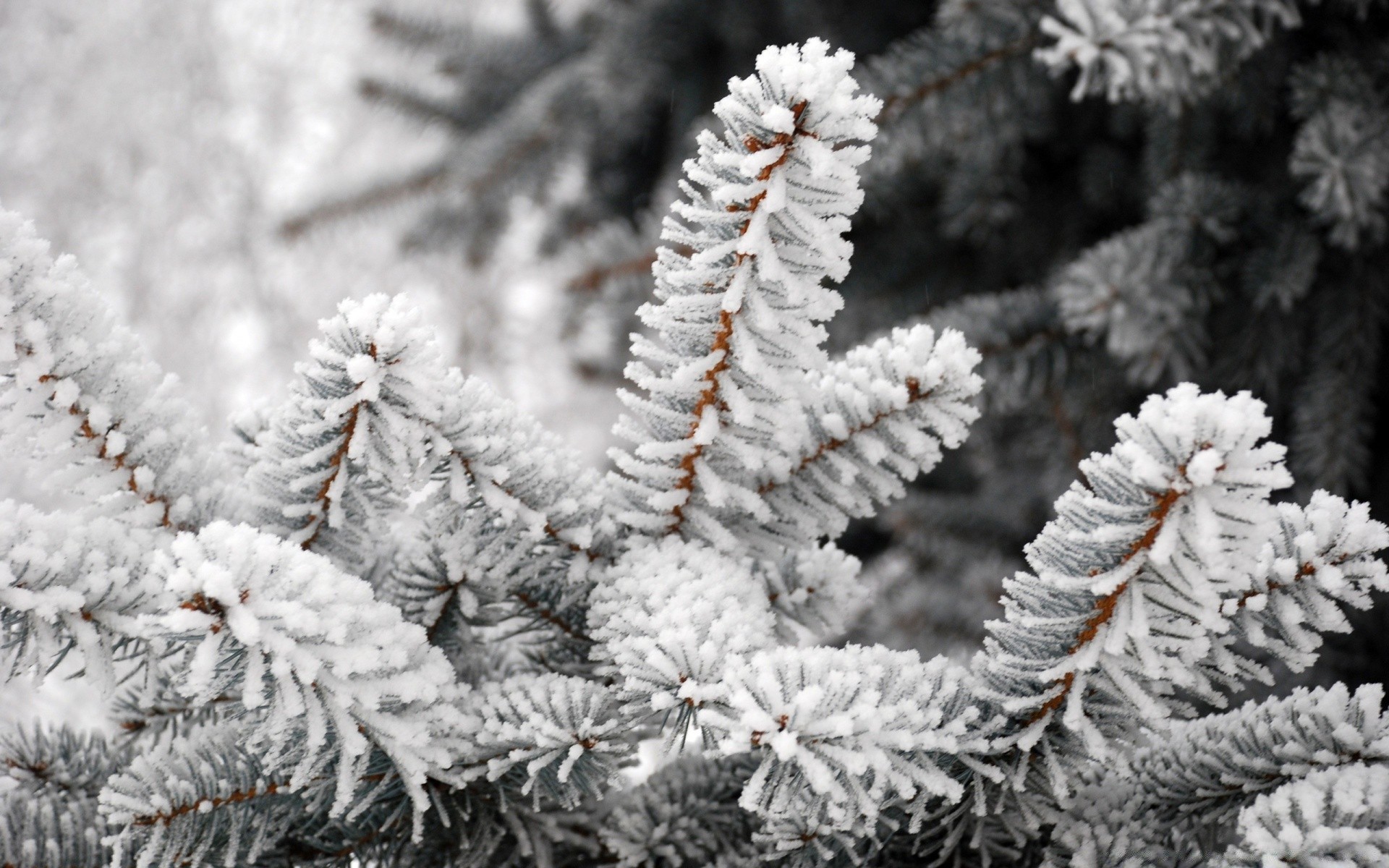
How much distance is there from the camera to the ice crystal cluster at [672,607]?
42 centimetres

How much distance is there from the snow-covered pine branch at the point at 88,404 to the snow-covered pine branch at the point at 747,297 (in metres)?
0.29

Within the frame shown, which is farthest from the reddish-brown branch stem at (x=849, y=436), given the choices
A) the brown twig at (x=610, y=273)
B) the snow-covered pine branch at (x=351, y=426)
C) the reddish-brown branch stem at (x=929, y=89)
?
the brown twig at (x=610, y=273)

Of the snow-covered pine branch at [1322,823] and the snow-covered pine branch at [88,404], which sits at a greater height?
the snow-covered pine branch at [88,404]

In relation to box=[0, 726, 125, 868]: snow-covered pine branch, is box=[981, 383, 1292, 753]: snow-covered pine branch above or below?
above

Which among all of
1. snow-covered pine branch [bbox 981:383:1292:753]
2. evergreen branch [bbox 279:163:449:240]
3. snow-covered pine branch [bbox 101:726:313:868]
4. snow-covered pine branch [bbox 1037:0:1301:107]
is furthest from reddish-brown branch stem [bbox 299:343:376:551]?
evergreen branch [bbox 279:163:449:240]

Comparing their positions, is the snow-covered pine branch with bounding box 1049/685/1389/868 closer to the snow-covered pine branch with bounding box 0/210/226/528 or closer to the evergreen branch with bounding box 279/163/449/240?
the snow-covered pine branch with bounding box 0/210/226/528

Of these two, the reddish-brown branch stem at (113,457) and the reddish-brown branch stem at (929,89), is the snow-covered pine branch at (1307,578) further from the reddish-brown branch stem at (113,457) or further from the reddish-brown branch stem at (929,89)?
the reddish-brown branch stem at (929,89)

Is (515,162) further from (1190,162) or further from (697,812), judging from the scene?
(697,812)

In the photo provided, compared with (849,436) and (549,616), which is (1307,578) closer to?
(849,436)

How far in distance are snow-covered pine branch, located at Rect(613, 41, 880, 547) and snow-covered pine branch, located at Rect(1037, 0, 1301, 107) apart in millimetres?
519

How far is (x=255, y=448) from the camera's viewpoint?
2.03ft

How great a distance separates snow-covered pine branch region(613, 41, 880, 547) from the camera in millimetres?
439

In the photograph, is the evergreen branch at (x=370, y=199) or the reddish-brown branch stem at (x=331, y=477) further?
the evergreen branch at (x=370, y=199)

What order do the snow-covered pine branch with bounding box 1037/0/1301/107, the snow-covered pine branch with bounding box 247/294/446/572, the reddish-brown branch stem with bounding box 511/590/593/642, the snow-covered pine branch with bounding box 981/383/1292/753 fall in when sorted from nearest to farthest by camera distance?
the snow-covered pine branch with bounding box 981/383/1292/753 → the snow-covered pine branch with bounding box 247/294/446/572 → the reddish-brown branch stem with bounding box 511/590/593/642 → the snow-covered pine branch with bounding box 1037/0/1301/107
